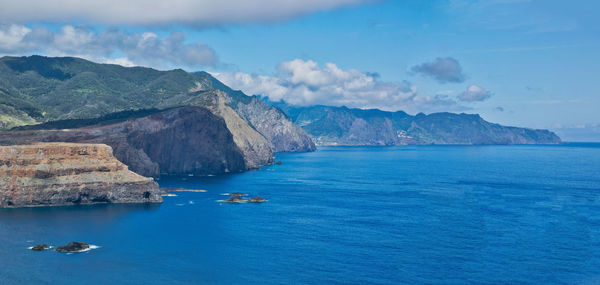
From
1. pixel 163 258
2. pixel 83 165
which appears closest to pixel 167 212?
Result: pixel 83 165

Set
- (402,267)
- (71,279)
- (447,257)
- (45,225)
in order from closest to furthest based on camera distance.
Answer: (71,279) < (402,267) < (447,257) < (45,225)

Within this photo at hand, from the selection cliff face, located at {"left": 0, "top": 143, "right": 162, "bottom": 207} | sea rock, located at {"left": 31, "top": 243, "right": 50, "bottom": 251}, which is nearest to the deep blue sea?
sea rock, located at {"left": 31, "top": 243, "right": 50, "bottom": 251}

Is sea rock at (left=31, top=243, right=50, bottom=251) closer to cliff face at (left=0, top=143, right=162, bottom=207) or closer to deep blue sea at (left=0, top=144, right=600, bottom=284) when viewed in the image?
deep blue sea at (left=0, top=144, right=600, bottom=284)

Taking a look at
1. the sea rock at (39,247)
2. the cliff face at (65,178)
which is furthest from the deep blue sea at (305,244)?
the cliff face at (65,178)

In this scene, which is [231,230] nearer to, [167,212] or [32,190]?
[167,212]

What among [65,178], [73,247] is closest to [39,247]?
[73,247]

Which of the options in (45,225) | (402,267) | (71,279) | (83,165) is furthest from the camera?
(83,165)

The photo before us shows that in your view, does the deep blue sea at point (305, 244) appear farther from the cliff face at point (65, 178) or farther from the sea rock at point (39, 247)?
the cliff face at point (65, 178)

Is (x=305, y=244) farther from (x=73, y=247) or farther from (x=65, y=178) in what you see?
(x=65, y=178)
